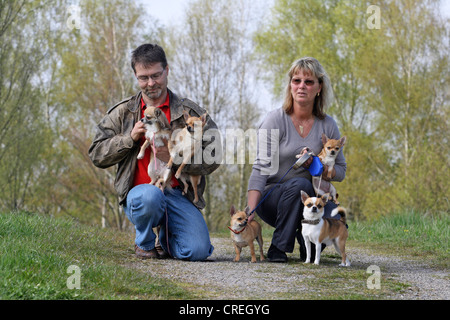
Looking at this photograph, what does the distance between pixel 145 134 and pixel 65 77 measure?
1983 cm

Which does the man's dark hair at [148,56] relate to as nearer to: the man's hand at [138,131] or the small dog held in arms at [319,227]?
the man's hand at [138,131]

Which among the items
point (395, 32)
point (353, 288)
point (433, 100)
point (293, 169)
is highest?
point (395, 32)

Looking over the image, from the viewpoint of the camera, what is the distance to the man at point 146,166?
15.6 feet

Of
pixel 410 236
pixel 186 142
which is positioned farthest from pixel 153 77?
pixel 410 236

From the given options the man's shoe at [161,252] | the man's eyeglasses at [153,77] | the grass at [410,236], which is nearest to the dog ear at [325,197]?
the grass at [410,236]

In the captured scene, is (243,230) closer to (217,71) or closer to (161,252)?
(161,252)

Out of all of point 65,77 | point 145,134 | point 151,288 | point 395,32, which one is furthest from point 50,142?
point 151,288

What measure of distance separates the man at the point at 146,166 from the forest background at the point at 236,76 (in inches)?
542

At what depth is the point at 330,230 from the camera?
4734 millimetres

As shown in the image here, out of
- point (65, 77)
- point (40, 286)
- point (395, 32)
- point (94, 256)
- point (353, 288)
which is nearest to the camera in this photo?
point (40, 286)

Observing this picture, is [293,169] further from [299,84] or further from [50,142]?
[50,142]

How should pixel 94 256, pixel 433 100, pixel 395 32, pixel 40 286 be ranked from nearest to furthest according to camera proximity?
1. pixel 40 286
2. pixel 94 256
3. pixel 433 100
4. pixel 395 32

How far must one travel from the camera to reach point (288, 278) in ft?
13.3

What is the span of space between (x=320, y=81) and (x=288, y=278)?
6.44 ft
